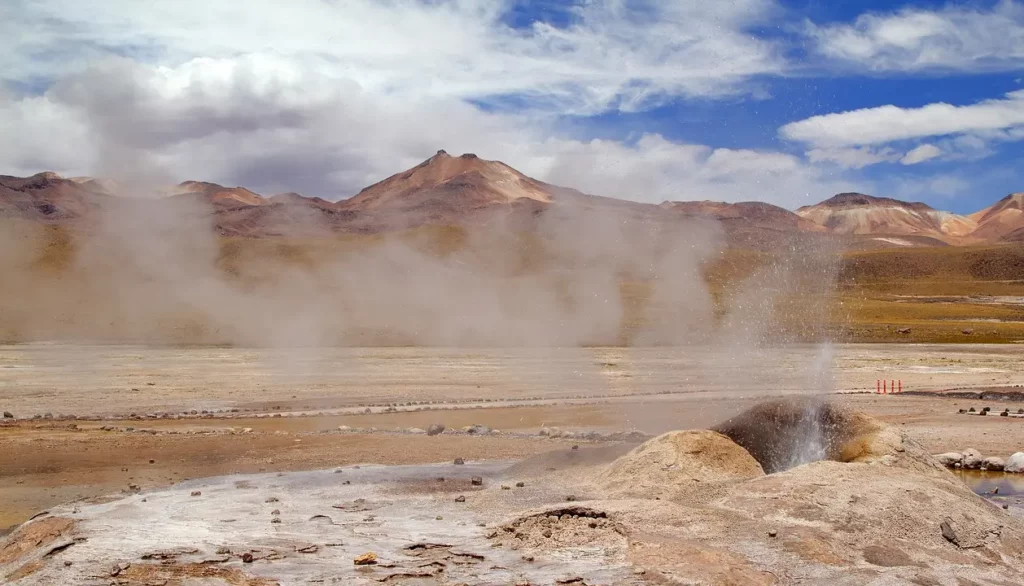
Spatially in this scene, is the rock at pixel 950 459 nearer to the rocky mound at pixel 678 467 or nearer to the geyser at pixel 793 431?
the geyser at pixel 793 431

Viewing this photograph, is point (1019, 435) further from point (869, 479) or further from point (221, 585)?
point (221, 585)

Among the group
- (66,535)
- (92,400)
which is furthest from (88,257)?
(66,535)

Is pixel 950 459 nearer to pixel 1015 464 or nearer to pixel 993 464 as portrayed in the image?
pixel 993 464

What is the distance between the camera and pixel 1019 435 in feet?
63.8

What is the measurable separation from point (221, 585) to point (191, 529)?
241 centimetres

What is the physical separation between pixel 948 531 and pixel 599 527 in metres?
3.76

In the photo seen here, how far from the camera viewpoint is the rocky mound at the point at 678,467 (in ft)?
38.4

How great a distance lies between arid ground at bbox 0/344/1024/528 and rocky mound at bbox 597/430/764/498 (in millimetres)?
4951

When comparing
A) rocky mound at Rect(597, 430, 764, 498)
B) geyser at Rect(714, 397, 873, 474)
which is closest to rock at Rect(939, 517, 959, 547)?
rocky mound at Rect(597, 430, 764, 498)

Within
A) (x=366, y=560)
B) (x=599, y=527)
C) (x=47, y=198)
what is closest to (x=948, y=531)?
(x=599, y=527)

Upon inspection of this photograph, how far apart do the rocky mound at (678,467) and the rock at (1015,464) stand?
614cm

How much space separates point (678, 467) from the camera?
1199cm

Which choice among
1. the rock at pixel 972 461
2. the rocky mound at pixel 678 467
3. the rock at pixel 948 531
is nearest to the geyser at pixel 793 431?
the rocky mound at pixel 678 467

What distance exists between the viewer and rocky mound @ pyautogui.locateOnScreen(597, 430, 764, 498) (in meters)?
11.7
